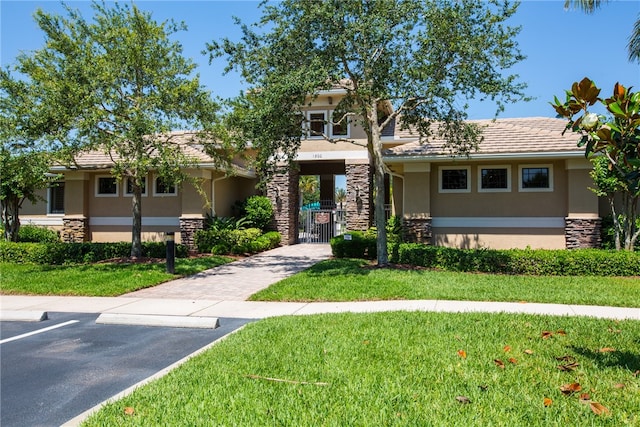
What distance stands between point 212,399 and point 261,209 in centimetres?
1773

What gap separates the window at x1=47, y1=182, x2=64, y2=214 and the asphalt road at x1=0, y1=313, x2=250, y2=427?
16.2 m

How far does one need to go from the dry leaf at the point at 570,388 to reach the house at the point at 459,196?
1069cm

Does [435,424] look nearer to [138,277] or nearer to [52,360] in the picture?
[52,360]

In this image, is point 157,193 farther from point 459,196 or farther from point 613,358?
point 613,358

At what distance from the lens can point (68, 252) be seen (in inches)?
619

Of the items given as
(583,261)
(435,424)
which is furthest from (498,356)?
(583,261)

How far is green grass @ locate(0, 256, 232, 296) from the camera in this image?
10.7 m

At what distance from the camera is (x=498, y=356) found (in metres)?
5.09

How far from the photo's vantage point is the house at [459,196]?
15.4 m

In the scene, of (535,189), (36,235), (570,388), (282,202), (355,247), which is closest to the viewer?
(570,388)

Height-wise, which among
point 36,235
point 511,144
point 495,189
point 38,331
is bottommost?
point 38,331

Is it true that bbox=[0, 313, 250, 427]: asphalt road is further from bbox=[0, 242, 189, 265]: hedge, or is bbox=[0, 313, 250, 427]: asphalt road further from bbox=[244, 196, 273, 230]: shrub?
bbox=[244, 196, 273, 230]: shrub

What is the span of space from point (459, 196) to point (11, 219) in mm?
17699

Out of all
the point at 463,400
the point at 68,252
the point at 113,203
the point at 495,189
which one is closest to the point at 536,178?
the point at 495,189
